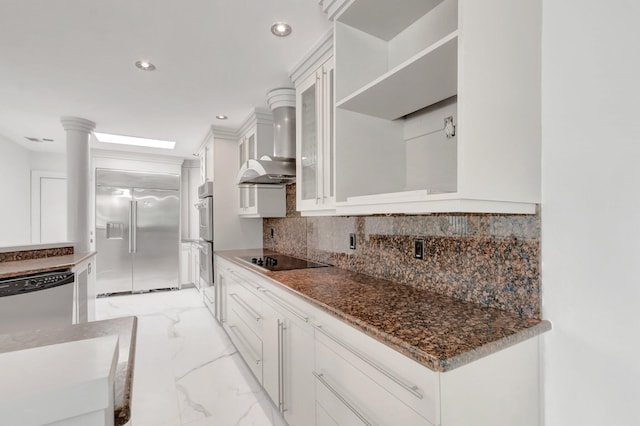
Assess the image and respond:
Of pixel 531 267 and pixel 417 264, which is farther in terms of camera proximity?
pixel 417 264

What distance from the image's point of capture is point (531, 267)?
3.85ft

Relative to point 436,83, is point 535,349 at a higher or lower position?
lower

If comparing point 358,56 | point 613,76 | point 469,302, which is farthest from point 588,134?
point 358,56

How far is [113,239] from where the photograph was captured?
4.84m

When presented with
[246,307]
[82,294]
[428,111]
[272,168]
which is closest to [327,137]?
[428,111]

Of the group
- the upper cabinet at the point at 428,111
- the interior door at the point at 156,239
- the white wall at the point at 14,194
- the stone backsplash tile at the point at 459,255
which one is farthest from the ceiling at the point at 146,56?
the interior door at the point at 156,239

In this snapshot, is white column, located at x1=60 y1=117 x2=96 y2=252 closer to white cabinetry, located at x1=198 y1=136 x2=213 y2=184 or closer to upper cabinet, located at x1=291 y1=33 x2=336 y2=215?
white cabinetry, located at x1=198 y1=136 x2=213 y2=184

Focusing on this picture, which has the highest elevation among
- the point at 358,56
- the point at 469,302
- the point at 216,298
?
the point at 358,56

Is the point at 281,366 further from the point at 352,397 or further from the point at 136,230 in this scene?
the point at 136,230

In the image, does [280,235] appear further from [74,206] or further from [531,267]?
[531,267]

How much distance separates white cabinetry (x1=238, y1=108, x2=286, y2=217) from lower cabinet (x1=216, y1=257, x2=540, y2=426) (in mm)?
1461

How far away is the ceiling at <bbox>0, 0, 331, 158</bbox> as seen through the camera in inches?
65.4

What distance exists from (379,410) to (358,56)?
1616 millimetres

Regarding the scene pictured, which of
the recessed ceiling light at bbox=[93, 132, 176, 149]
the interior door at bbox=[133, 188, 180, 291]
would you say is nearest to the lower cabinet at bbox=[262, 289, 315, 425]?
the recessed ceiling light at bbox=[93, 132, 176, 149]
